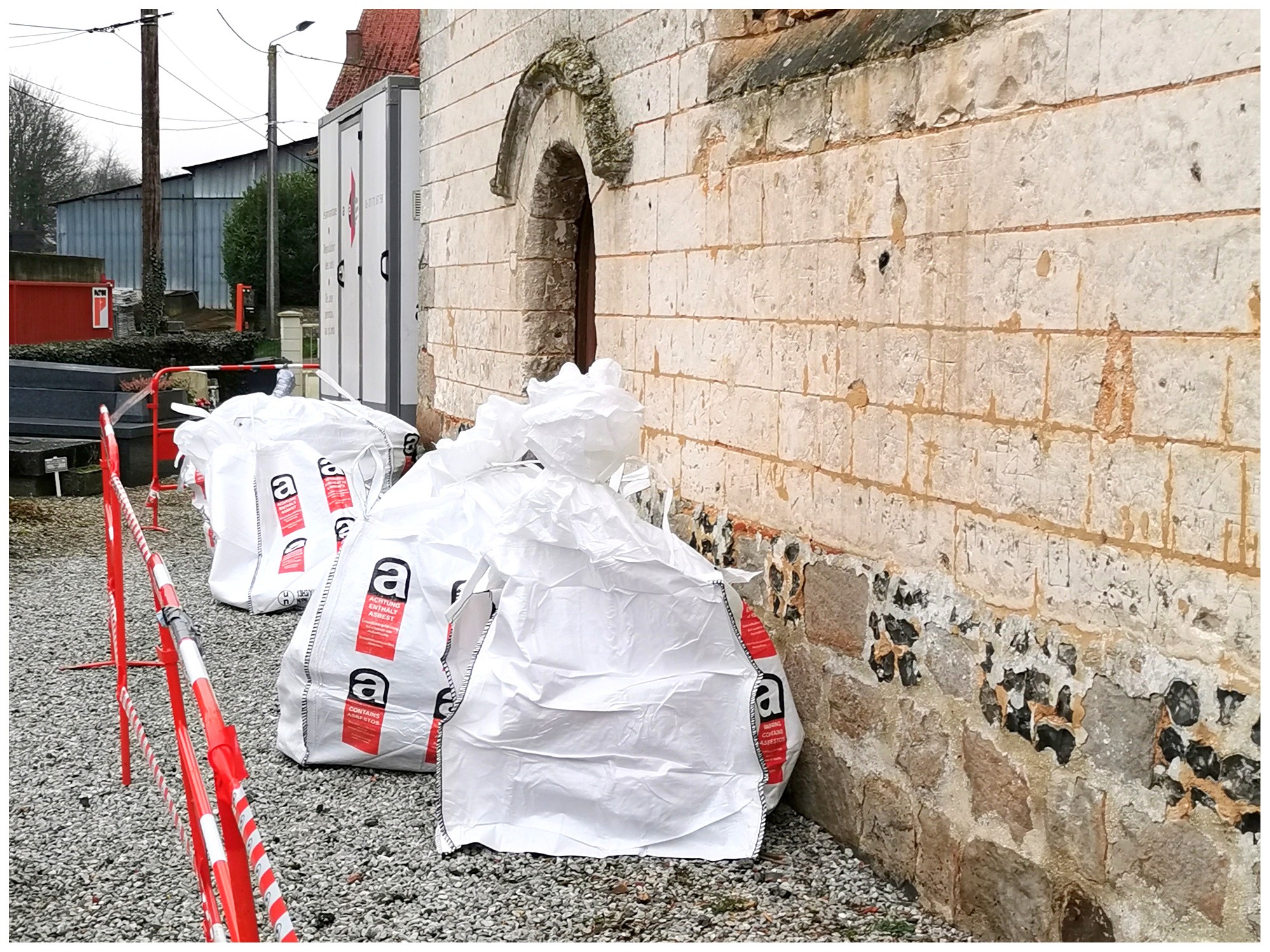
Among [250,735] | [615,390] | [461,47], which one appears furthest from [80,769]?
[461,47]

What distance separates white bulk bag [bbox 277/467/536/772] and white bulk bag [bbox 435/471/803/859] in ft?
1.78

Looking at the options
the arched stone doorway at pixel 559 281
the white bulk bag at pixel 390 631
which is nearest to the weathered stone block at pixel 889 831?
the white bulk bag at pixel 390 631

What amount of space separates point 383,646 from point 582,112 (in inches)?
92.2

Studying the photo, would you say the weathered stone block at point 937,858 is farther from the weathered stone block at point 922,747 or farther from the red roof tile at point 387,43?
the red roof tile at point 387,43

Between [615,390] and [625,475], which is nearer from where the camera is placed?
[615,390]

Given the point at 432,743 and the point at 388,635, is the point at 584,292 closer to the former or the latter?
the point at 388,635

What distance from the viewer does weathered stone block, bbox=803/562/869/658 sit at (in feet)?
12.0

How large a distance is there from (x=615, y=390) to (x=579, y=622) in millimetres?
685

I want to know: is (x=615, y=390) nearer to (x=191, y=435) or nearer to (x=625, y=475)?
(x=625, y=475)

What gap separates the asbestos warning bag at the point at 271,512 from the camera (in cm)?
659

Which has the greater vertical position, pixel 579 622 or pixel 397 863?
pixel 579 622

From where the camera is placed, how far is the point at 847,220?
11.9 ft

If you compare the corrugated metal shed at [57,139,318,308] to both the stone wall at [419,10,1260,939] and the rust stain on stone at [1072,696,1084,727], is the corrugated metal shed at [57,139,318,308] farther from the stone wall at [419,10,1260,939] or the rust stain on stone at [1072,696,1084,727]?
the rust stain on stone at [1072,696,1084,727]

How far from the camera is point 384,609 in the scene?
4.26m
